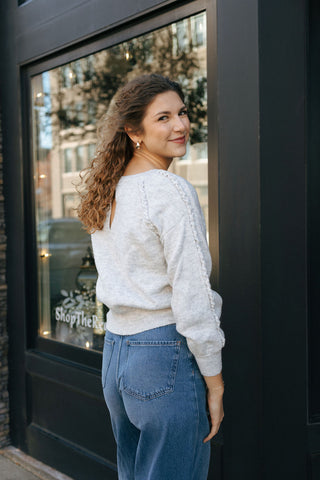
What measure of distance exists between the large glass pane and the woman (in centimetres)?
167

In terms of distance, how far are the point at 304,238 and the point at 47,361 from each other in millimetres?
2081

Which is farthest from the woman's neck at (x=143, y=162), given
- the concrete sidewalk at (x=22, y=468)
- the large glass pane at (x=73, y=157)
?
the concrete sidewalk at (x=22, y=468)

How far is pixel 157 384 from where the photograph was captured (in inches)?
60.3

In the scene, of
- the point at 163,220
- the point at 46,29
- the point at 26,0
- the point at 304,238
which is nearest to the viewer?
the point at 163,220

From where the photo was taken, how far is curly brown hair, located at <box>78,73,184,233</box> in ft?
5.54

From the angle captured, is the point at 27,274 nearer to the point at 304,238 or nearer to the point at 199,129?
the point at 199,129

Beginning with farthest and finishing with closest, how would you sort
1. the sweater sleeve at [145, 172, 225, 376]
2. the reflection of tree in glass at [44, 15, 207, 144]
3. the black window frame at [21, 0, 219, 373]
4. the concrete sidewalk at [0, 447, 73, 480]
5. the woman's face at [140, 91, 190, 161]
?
the reflection of tree in glass at [44, 15, 207, 144] < the concrete sidewalk at [0, 447, 73, 480] < the black window frame at [21, 0, 219, 373] < the woman's face at [140, 91, 190, 161] < the sweater sleeve at [145, 172, 225, 376]

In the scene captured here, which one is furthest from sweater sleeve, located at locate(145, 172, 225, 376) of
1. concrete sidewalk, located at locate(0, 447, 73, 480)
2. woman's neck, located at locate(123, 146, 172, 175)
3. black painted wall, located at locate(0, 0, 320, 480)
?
concrete sidewalk, located at locate(0, 447, 73, 480)

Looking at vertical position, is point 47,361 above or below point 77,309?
below

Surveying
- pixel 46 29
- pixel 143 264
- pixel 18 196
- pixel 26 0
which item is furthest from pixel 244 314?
pixel 26 0

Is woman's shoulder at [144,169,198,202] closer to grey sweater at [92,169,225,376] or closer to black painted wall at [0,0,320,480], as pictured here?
grey sweater at [92,169,225,376]

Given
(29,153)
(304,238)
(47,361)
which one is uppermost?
(29,153)

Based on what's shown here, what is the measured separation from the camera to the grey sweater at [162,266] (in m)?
1.50

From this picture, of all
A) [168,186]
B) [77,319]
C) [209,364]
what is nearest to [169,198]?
[168,186]
